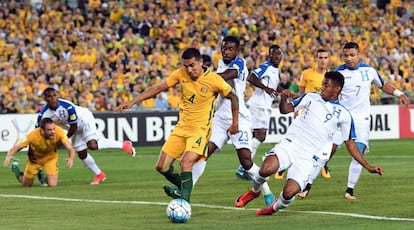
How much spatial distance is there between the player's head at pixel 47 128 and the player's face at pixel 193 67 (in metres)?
5.71

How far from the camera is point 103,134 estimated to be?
31.2m

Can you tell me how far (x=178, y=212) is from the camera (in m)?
13.8

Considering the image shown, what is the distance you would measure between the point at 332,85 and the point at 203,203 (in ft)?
9.55

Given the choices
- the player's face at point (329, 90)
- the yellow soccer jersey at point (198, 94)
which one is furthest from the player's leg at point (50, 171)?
the player's face at point (329, 90)

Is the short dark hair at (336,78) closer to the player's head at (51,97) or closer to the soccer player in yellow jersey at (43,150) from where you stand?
the soccer player in yellow jersey at (43,150)

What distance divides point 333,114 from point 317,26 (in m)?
27.6

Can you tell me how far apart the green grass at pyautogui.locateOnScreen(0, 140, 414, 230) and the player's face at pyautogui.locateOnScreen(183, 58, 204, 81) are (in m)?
1.82

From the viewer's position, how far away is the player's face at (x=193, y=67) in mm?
14828

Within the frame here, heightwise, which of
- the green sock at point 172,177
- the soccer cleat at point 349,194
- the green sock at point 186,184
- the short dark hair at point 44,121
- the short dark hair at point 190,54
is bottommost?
the soccer cleat at point 349,194

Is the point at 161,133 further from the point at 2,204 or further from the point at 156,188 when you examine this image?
the point at 2,204

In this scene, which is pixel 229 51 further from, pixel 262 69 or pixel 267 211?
pixel 267 211

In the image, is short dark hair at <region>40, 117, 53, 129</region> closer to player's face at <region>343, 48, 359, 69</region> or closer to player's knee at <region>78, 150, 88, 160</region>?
player's knee at <region>78, 150, 88, 160</region>

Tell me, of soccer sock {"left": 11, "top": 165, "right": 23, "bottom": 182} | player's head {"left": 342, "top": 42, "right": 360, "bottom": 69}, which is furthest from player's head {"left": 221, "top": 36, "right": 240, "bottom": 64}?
soccer sock {"left": 11, "top": 165, "right": 23, "bottom": 182}

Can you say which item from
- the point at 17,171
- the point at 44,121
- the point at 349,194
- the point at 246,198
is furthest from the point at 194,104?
the point at 17,171
